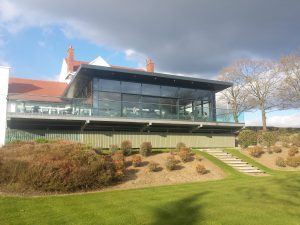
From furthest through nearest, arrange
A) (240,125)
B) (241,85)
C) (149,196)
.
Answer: (241,85) < (240,125) < (149,196)

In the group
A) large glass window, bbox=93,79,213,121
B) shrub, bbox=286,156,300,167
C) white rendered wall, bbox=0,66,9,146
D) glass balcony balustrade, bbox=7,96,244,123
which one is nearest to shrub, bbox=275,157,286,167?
shrub, bbox=286,156,300,167

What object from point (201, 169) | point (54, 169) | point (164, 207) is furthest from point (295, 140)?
point (54, 169)

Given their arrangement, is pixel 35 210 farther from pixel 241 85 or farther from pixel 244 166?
pixel 241 85

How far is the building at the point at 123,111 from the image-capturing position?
1959cm

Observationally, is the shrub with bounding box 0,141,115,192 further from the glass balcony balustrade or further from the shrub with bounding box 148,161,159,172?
the glass balcony balustrade

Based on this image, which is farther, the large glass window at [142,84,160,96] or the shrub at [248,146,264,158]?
the large glass window at [142,84,160,96]

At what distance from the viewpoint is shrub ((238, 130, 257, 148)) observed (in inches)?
1038

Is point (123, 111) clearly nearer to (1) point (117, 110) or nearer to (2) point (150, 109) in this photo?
(1) point (117, 110)

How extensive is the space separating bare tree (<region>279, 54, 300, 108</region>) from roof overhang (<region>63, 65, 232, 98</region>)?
16097mm

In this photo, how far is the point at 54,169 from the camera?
39.9 feet

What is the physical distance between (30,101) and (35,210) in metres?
11.2

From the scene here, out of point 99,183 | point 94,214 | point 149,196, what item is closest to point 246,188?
point 149,196

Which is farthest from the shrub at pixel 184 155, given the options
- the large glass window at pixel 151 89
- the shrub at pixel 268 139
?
the shrub at pixel 268 139

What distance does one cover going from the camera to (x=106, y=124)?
2156 centimetres
